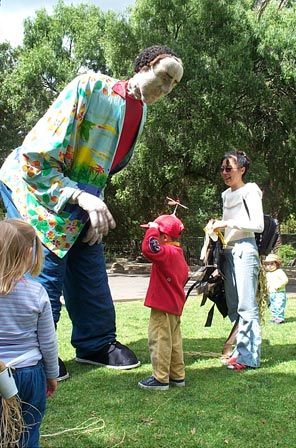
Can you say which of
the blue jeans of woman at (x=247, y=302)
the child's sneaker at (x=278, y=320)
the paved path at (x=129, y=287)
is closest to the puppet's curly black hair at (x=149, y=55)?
the blue jeans of woman at (x=247, y=302)

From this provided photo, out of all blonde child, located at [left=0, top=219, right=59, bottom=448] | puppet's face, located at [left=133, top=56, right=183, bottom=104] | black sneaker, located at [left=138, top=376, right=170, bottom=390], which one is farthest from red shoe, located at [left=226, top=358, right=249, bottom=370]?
blonde child, located at [left=0, top=219, right=59, bottom=448]

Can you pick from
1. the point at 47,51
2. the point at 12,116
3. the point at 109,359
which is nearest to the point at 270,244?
the point at 109,359

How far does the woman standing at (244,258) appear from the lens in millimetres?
4348

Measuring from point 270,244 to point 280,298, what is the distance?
323 centimetres

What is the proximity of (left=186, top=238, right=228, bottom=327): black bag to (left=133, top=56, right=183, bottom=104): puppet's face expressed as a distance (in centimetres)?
141

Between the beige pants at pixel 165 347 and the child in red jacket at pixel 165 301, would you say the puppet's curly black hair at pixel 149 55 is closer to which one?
the child in red jacket at pixel 165 301

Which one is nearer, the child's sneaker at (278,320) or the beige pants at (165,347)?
the beige pants at (165,347)

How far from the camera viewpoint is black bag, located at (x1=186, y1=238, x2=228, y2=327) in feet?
15.2

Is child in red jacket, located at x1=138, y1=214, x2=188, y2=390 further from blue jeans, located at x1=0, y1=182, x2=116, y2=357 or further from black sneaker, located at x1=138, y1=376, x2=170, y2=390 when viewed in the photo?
blue jeans, located at x1=0, y1=182, x2=116, y2=357

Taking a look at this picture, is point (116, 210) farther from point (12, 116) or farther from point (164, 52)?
point (164, 52)

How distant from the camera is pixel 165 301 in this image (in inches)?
147

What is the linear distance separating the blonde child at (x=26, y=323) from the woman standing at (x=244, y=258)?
86.7 inches

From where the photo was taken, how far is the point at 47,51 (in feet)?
65.9

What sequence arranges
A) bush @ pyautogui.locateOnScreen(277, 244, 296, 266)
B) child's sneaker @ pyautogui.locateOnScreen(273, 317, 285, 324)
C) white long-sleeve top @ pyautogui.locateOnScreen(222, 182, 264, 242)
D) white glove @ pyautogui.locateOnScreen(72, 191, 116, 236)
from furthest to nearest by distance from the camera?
bush @ pyautogui.locateOnScreen(277, 244, 296, 266), child's sneaker @ pyautogui.locateOnScreen(273, 317, 285, 324), white long-sleeve top @ pyautogui.locateOnScreen(222, 182, 264, 242), white glove @ pyautogui.locateOnScreen(72, 191, 116, 236)
